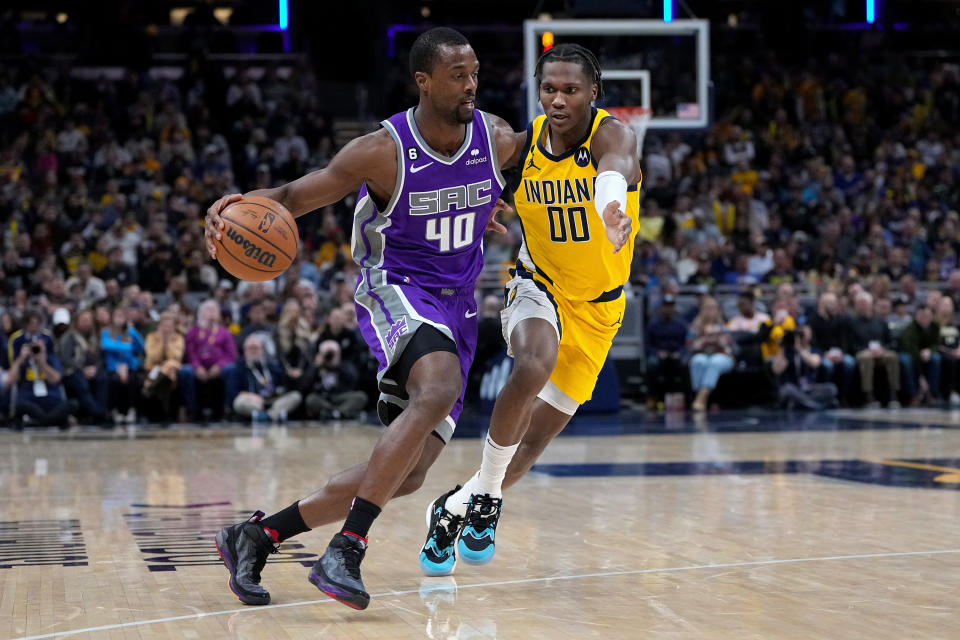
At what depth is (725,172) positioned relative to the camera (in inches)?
764

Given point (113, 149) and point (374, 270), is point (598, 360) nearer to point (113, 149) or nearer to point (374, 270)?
point (374, 270)

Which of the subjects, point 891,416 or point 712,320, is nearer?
point 891,416

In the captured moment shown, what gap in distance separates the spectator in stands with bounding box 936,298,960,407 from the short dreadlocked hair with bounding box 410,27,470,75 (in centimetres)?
1234

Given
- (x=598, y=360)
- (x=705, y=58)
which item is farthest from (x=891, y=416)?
(x=598, y=360)

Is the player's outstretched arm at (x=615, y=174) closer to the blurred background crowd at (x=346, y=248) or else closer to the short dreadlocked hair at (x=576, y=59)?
the short dreadlocked hair at (x=576, y=59)

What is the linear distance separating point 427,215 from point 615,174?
0.70 m

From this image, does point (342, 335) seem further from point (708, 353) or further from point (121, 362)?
point (708, 353)

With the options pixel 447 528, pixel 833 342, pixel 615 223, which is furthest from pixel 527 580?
pixel 833 342

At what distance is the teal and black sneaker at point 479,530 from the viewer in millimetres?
4766

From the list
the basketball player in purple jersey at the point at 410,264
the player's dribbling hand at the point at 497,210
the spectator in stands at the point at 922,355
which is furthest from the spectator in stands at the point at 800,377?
the basketball player in purple jersey at the point at 410,264

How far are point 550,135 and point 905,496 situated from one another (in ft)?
10.0

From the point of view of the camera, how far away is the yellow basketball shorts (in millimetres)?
5297

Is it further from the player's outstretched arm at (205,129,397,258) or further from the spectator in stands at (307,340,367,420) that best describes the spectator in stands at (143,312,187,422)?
the player's outstretched arm at (205,129,397,258)

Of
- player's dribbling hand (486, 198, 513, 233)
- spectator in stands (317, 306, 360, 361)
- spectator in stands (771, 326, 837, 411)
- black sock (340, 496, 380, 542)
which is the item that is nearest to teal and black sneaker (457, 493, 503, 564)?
black sock (340, 496, 380, 542)
